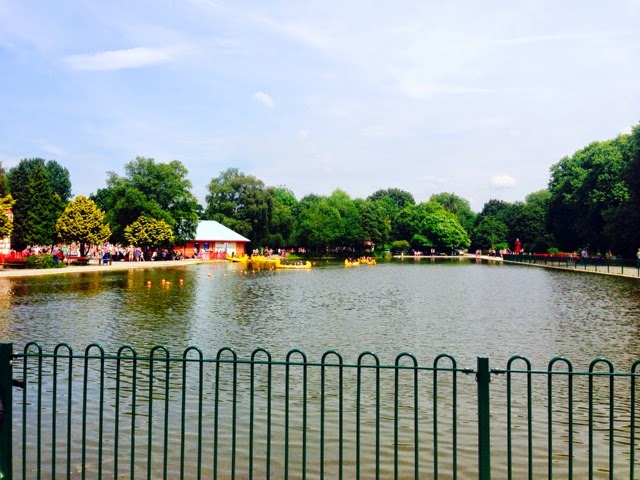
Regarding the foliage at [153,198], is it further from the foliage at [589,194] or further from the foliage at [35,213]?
the foliage at [589,194]

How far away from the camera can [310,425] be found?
8.72m

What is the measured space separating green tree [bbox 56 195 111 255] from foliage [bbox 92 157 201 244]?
11.5 meters

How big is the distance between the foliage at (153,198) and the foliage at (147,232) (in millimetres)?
1761

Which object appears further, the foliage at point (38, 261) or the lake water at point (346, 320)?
the foliage at point (38, 261)

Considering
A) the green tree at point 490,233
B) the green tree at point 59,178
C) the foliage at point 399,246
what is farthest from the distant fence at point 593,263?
the green tree at point 59,178

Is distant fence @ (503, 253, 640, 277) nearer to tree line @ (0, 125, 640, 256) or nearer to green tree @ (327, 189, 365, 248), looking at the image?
tree line @ (0, 125, 640, 256)

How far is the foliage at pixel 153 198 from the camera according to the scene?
70500 millimetres

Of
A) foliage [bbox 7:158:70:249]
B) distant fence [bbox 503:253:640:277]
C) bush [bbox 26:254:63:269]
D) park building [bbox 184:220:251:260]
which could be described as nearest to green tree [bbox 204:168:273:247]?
park building [bbox 184:220:251:260]

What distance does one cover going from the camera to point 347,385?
11344 mm

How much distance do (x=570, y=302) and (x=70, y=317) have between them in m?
19.5

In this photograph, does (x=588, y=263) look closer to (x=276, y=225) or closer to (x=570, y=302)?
(x=570, y=302)

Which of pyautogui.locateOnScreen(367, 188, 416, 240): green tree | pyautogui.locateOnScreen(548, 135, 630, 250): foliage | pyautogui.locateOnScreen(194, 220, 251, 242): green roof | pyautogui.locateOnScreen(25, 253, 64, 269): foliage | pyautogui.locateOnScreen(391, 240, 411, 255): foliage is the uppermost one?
pyautogui.locateOnScreen(367, 188, 416, 240): green tree

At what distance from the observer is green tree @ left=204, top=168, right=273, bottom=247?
93375 millimetres

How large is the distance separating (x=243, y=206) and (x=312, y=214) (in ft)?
49.4
